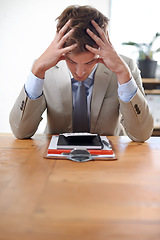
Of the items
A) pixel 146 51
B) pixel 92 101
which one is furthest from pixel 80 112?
pixel 146 51

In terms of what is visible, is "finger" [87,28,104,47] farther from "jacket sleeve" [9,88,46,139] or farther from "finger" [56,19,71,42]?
"jacket sleeve" [9,88,46,139]

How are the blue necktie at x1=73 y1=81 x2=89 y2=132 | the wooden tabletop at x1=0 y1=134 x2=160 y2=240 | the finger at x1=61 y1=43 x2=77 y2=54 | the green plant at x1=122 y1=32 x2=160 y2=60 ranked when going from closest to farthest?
the wooden tabletop at x1=0 y1=134 x2=160 y2=240
the finger at x1=61 y1=43 x2=77 y2=54
the blue necktie at x1=73 y1=81 x2=89 y2=132
the green plant at x1=122 y1=32 x2=160 y2=60

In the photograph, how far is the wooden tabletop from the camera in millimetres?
542

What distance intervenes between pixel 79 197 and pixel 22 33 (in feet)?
9.65

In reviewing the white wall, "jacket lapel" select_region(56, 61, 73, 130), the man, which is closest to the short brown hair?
the man

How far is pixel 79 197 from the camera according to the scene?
689 millimetres

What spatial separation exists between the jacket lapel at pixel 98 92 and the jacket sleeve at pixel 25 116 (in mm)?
309

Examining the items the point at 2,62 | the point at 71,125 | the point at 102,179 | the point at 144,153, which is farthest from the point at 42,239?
the point at 2,62

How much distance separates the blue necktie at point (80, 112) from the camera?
148 cm

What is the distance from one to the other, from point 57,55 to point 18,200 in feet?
2.51

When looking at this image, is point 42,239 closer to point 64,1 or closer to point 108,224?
point 108,224

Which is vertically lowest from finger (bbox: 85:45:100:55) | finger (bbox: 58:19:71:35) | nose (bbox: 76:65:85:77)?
nose (bbox: 76:65:85:77)

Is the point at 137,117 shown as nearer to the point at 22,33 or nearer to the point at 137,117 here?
the point at 137,117

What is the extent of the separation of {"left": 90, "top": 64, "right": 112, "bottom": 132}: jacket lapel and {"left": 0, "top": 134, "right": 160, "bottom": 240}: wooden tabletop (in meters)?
0.44
